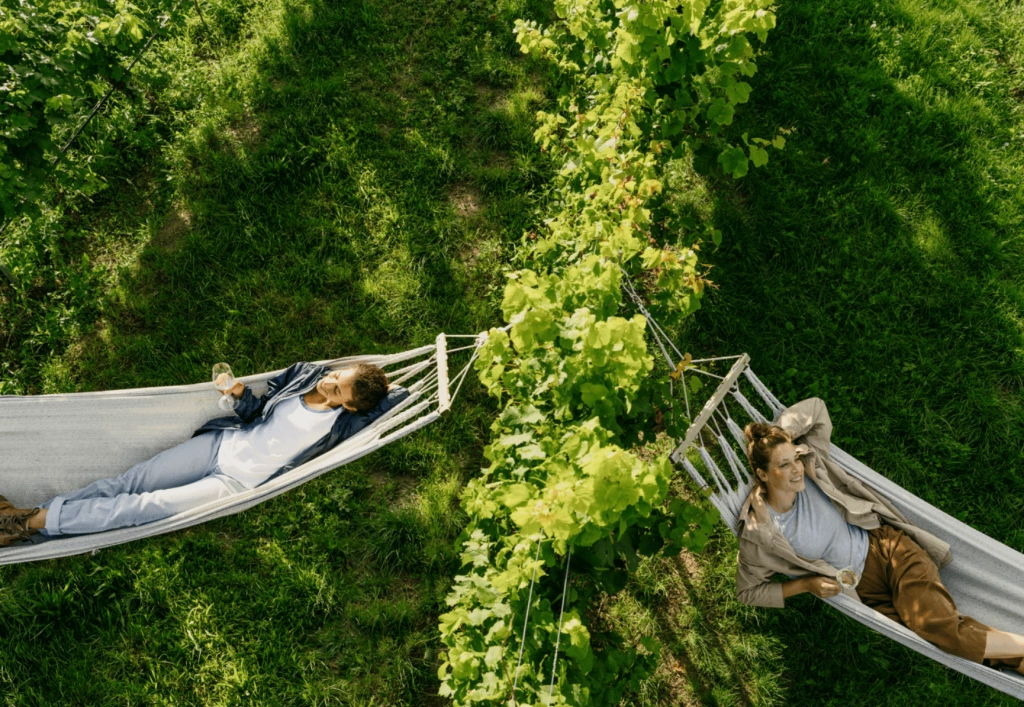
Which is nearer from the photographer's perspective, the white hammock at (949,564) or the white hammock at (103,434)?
the white hammock at (949,564)

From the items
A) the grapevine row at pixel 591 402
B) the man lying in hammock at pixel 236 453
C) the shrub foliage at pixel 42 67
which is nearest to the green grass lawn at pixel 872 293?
the grapevine row at pixel 591 402

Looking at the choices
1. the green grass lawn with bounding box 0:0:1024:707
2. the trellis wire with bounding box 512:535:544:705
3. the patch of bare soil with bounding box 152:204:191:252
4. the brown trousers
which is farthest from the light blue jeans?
the brown trousers

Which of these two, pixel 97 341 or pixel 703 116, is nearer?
pixel 703 116

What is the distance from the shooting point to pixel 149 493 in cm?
288

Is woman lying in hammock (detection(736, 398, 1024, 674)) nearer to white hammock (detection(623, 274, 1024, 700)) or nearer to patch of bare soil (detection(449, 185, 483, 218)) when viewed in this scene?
white hammock (detection(623, 274, 1024, 700))

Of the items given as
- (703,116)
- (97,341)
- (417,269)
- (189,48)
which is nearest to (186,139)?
(189,48)

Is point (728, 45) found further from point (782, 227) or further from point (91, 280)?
point (91, 280)

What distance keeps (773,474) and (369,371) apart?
1701mm

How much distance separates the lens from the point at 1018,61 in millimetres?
3576

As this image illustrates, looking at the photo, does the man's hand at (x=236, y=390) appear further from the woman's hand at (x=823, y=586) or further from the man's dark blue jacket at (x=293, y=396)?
the woman's hand at (x=823, y=586)

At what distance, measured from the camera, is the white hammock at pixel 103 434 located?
2760mm

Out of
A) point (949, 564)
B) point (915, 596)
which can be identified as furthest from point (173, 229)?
point (949, 564)

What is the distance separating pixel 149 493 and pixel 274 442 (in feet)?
1.79

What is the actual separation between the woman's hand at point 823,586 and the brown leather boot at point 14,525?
319 cm
